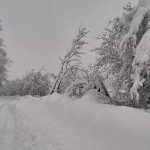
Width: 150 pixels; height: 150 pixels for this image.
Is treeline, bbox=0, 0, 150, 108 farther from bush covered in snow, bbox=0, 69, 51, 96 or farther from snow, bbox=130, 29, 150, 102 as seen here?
bush covered in snow, bbox=0, 69, 51, 96

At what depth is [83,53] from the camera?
2756 centimetres

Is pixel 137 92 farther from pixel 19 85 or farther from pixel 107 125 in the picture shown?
pixel 19 85

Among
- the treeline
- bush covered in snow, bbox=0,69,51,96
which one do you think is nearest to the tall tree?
bush covered in snow, bbox=0,69,51,96

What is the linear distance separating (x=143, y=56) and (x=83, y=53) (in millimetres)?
17189

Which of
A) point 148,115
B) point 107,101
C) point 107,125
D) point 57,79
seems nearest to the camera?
point 148,115

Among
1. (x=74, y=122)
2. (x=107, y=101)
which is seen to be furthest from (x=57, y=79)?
(x=74, y=122)

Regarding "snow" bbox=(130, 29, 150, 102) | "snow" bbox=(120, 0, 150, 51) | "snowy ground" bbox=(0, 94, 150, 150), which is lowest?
"snowy ground" bbox=(0, 94, 150, 150)

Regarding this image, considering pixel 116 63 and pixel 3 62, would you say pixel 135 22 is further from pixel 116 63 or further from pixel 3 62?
pixel 3 62

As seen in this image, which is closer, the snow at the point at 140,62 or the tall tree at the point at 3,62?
the snow at the point at 140,62

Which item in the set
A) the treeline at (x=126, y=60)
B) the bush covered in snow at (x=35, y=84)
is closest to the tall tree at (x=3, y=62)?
the bush covered in snow at (x=35, y=84)

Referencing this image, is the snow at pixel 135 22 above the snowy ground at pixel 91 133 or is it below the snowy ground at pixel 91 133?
above

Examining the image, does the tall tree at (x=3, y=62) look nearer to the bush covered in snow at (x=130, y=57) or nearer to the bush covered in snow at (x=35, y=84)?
the bush covered in snow at (x=35, y=84)

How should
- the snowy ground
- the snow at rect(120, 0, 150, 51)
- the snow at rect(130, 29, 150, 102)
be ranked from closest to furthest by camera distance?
the snowy ground → the snow at rect(130, 29, 150, 102) → the snow at rect(120, 0, 150, 51)

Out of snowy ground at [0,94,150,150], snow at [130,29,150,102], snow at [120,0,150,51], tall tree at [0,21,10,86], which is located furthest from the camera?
tall tree at [0,21,10,86]
